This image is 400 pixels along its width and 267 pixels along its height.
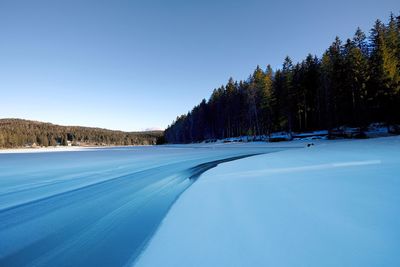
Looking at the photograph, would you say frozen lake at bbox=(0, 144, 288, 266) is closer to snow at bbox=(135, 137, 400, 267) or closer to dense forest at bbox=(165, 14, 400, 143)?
snow at bbox=(135, 137, 400, 267)

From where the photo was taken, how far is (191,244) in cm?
302

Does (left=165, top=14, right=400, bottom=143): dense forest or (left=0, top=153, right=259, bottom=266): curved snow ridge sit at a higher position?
(left=165, top=14, right=400, bottom=143): dense forest

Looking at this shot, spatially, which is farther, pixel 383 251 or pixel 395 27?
pixel 395 27

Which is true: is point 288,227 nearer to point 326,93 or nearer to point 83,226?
point 83,226

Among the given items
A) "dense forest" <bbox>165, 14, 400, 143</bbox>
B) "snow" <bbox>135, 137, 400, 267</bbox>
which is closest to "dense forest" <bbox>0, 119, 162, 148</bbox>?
"dense forest" <bbox>165, 14, 400, 143</bbox>

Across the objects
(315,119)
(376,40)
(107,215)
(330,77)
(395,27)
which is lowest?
(107,215)

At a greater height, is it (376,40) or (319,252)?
(376,40)


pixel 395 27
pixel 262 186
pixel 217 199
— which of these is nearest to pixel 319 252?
pixel 217 199

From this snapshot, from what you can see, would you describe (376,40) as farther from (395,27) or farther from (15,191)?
(15,191)

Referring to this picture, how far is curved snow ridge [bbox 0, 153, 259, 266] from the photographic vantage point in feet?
10.1

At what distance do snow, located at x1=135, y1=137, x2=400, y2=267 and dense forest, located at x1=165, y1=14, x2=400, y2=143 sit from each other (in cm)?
2640

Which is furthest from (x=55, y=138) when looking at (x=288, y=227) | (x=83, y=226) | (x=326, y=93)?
(x=288, y=227)

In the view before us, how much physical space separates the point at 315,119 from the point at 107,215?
43.8 m

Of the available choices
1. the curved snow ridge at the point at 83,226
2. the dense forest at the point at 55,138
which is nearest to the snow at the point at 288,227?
the curved snow ridge at the point at 83,226
